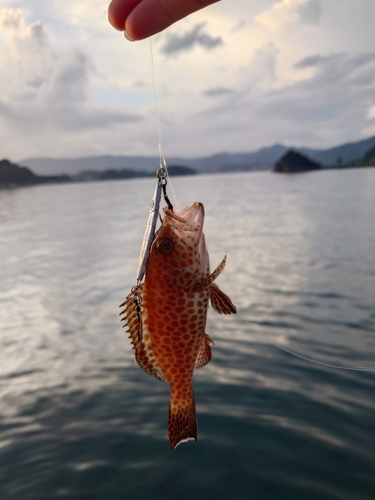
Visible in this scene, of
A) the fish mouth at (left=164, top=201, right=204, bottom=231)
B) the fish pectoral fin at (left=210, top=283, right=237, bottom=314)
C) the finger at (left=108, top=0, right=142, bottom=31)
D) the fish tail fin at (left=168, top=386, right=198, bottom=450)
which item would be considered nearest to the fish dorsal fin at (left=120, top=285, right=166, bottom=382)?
the fish tail fin at (left=168, top=386, right=198, bottom=450)

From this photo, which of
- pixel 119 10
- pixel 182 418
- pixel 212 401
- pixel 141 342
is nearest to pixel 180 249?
pixel 141 342

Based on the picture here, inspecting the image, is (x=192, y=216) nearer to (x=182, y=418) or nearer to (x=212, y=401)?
(x=182, y=418)

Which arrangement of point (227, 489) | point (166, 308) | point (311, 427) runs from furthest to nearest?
point (311, 427)
point (227, 489)
point (166, 308)

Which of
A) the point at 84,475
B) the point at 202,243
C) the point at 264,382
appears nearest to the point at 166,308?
the point at 202,243

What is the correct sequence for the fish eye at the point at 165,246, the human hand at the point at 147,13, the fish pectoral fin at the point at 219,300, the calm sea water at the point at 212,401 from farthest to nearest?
the calm sea water at the point at 212,401
the fish pectoral fin at the point at 219,300
the fish eye at the point at 165,246
the human hand at the point at 147,13

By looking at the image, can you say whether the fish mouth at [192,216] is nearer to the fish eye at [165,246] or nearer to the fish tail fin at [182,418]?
the fish eye at [165,246]

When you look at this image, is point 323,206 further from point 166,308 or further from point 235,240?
point 166,308

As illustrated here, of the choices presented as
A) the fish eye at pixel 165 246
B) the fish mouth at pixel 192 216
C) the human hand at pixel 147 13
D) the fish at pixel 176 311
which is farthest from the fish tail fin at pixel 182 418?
the human hand at pixel 147 13
